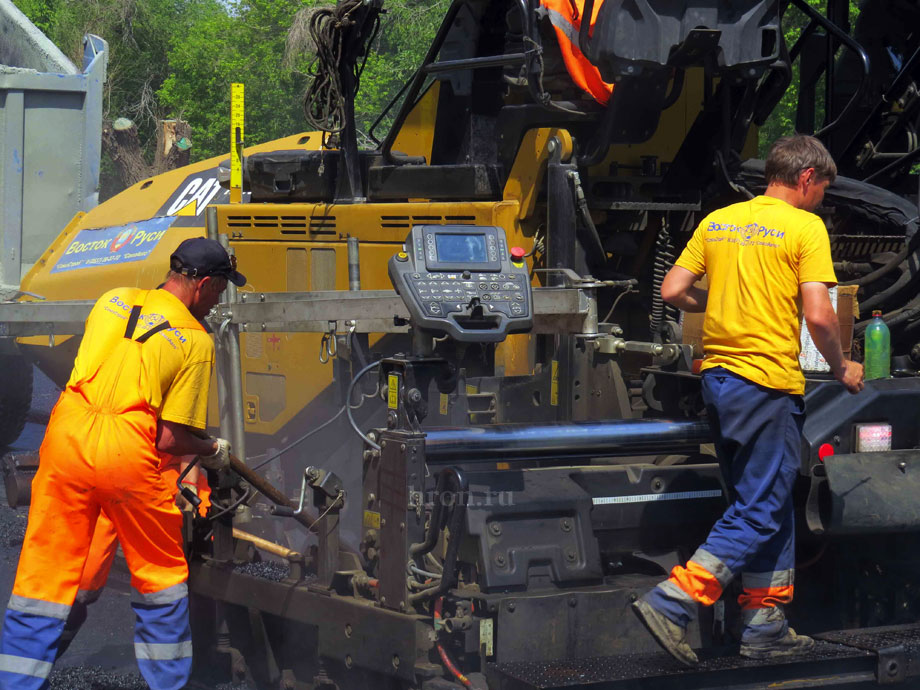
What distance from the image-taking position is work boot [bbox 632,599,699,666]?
3.58m

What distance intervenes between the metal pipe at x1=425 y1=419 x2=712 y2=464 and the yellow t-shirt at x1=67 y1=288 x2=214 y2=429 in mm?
808

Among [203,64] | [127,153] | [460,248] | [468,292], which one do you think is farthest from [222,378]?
[203,64]

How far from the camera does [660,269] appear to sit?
5238 mm

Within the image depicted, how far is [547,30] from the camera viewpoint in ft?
16.6

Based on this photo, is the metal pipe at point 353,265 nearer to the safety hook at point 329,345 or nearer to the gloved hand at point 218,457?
the safety hook at point 329,345

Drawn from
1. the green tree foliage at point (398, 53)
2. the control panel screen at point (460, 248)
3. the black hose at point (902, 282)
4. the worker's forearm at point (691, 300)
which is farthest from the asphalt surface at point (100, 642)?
the green tree foliage at point (398, 53)

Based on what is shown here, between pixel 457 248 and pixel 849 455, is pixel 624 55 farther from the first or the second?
pixel 849 455

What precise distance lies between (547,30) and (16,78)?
529cm

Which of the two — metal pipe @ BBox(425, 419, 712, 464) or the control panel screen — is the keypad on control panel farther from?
metal pipe @ BBox(425, 419, 712, 464)

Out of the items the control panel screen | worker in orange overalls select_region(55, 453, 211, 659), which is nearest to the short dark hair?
the control panel screen

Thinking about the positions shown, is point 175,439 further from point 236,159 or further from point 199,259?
point 236,159

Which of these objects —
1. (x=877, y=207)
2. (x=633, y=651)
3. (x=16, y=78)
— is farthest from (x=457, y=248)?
(x=16, y=78)

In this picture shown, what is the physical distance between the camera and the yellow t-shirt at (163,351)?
3926mm

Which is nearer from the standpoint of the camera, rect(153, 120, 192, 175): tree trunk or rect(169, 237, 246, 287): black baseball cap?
rect(169, 237, 246, 287): black baseball cap
